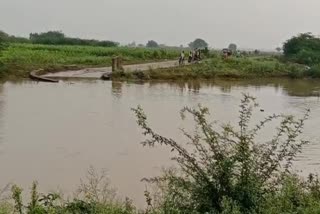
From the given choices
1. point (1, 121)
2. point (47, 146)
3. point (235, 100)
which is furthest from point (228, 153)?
point (235, 100)

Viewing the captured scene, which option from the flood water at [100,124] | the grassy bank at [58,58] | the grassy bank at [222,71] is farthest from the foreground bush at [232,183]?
the grassy bank at [58,58]

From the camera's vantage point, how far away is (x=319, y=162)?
34.5ft

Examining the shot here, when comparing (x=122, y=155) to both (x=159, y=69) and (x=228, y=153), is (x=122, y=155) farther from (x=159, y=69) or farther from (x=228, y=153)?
(x=159, y=69)

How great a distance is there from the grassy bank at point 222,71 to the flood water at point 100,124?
1.75 meters

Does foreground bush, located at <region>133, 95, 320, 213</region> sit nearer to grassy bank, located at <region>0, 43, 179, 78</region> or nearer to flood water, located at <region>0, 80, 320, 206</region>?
flood water, located at <region>0, 80, 320, 206</region>

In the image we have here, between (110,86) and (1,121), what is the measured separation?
9953mm

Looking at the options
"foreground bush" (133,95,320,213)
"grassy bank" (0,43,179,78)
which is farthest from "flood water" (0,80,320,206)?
"grassy bank" (0,43,179,78)

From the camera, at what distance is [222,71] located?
3145cm

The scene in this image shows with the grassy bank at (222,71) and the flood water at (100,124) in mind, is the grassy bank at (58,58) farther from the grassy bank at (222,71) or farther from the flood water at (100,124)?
the grassy bank at (222,71)

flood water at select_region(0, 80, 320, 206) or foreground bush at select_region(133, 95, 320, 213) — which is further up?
foreground bush at select_region(133, 95, 320, 213)

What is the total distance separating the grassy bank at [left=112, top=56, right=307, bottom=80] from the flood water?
1.75 metres

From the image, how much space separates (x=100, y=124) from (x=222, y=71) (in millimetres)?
18517

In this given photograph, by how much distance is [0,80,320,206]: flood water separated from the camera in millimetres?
9225

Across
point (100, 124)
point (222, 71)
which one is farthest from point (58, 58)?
point (100, 124)
